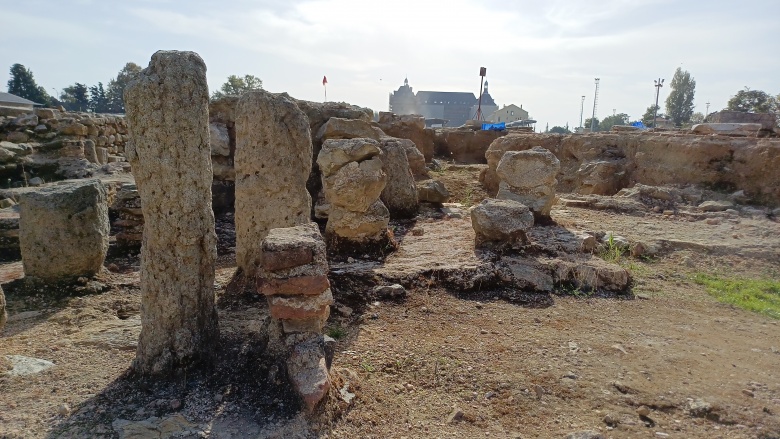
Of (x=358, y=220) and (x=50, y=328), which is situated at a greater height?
(x=358, y=220)

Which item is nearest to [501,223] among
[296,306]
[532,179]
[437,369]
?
[532,179]

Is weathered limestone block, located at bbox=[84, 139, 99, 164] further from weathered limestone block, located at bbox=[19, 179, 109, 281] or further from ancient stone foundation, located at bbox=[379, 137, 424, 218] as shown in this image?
ancient stone foundation, located at bbox=[379, 137, 424, 218]

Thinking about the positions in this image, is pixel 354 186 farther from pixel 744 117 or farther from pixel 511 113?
pixel 511 113

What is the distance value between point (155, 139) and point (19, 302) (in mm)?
2821

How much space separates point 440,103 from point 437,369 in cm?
6997

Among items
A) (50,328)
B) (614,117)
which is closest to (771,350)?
(50,328)

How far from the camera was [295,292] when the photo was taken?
10.8 ft

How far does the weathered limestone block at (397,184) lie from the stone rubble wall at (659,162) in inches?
136

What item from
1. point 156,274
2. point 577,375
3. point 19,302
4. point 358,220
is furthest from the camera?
point 358,220

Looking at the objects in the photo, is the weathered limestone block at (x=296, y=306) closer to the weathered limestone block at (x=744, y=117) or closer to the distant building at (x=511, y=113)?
the weathered limestone block at (x=744, y=117)

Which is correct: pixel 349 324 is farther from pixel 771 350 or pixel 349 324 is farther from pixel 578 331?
pixel 771 350

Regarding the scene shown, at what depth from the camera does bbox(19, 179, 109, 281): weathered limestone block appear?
16.4 feet

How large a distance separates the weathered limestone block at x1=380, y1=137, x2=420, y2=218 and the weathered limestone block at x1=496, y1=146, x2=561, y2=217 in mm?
1505

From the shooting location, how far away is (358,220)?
6172mm
